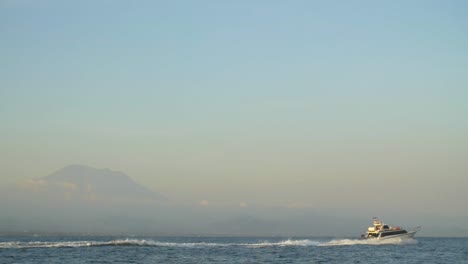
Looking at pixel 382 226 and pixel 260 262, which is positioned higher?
pixel 382 226

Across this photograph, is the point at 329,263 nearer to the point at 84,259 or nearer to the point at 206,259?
the point at 206,259

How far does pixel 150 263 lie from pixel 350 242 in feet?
210

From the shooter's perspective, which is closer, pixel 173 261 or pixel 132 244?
pixel 173 261

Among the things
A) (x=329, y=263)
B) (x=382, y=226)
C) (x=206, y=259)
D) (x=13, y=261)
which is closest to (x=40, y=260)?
(x=13, y=261)

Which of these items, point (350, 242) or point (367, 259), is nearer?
point (367, 259)

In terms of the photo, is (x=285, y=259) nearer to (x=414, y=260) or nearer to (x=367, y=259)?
(x=367, y=259)

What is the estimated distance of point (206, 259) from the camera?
7256 cm

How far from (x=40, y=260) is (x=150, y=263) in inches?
568

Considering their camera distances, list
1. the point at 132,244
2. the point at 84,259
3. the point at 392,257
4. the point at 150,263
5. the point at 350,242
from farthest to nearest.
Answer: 1. the point at 350,242
2. the point at 132,244
3. the point at 392,257
4. the point at 84,259
5. the point at 150,263

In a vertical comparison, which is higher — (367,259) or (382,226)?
→ (382,226)

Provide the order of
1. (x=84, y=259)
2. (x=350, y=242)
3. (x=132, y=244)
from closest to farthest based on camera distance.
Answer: (x=84, y=259) → (x=132, y=244) → (x=350, y=242)

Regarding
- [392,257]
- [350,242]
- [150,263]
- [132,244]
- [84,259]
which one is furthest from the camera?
[350,242]

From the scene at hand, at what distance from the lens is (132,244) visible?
10969 cm

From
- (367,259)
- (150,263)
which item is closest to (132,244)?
(150,263)
